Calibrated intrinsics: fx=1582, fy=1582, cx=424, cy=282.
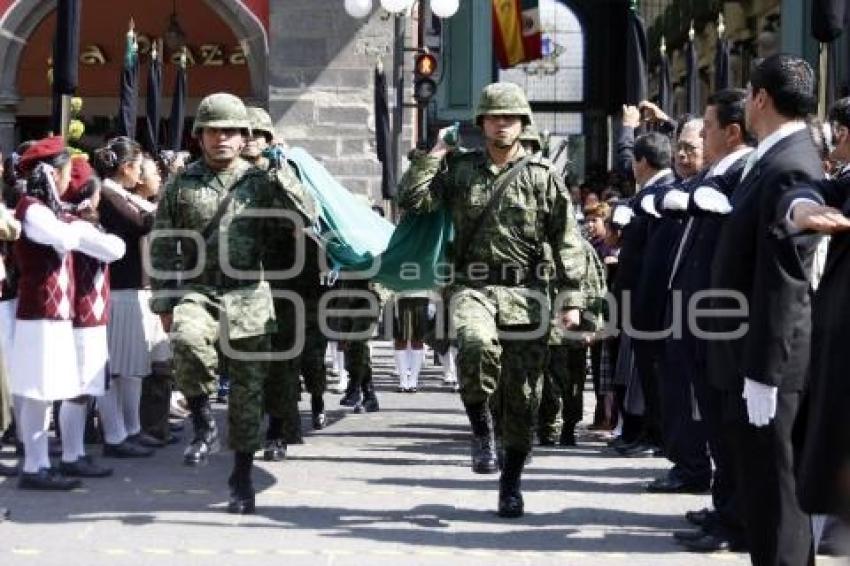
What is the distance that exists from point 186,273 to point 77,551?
1.76 metres

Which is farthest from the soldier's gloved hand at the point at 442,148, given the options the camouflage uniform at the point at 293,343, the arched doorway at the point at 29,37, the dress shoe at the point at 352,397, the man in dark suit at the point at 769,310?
the arched doorway at the point at 29,37

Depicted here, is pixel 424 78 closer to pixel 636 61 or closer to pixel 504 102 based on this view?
pixel 636 61

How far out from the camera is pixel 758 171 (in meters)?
5.77

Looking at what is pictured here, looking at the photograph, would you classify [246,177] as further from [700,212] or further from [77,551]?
[700,212]

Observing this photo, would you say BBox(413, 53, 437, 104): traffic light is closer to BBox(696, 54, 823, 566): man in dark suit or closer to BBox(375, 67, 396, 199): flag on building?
BBox(375, 67, 396, 199): flag on building

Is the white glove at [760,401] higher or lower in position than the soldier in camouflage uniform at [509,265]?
lower

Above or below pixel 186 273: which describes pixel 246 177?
above

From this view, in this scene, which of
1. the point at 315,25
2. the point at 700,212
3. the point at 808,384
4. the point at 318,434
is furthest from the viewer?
the point at 315,25

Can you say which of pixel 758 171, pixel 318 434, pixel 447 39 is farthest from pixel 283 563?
pixel 447 39

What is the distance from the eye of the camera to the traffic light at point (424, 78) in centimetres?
1906

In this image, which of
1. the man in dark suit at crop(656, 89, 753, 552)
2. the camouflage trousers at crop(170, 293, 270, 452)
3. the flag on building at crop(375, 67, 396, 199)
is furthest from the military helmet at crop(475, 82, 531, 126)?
the flag on building at crop(375, 67, 396, 199)

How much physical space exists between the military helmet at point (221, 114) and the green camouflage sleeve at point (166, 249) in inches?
15.8

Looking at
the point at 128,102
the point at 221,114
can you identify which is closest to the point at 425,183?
the point at 221,114

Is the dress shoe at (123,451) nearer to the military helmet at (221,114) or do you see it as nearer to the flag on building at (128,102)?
the military helmet at (221,114)
